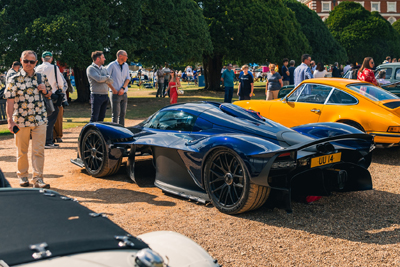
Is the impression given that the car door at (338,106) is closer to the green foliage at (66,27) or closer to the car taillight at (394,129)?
the car taillight at (394,129)

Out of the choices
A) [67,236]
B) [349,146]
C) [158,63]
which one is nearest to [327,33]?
[158,63]

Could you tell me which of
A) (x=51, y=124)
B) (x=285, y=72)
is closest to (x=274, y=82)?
(x=285, y=72)

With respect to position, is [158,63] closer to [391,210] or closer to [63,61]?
[63,61]

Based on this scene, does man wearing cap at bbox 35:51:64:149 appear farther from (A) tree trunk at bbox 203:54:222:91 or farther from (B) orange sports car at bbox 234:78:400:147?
(A) tree trunk at bbox 203:54:222:91

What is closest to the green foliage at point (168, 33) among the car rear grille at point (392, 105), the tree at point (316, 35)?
the car rear grille at point (392, 105)

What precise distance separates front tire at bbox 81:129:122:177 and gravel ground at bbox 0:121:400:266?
0.53 feet

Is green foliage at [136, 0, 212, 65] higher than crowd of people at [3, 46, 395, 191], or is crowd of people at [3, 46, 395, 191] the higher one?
green foliage at [136, 0, 212, 65]

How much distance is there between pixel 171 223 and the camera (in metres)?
4.82

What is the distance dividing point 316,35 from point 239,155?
37009 millimetres

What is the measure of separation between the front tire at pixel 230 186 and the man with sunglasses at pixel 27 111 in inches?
105

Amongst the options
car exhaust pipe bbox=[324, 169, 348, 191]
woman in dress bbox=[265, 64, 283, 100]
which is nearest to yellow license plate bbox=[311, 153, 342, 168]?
car exhaust pipe bbox=[324, 169, 348, 191]

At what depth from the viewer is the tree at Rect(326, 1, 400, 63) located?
60000 mm

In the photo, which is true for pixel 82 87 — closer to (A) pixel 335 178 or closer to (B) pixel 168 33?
(B) pixel 168 33

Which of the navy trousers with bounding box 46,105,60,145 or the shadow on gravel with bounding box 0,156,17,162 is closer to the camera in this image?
the shadow on gravel with bounding box 0,156,17,162
